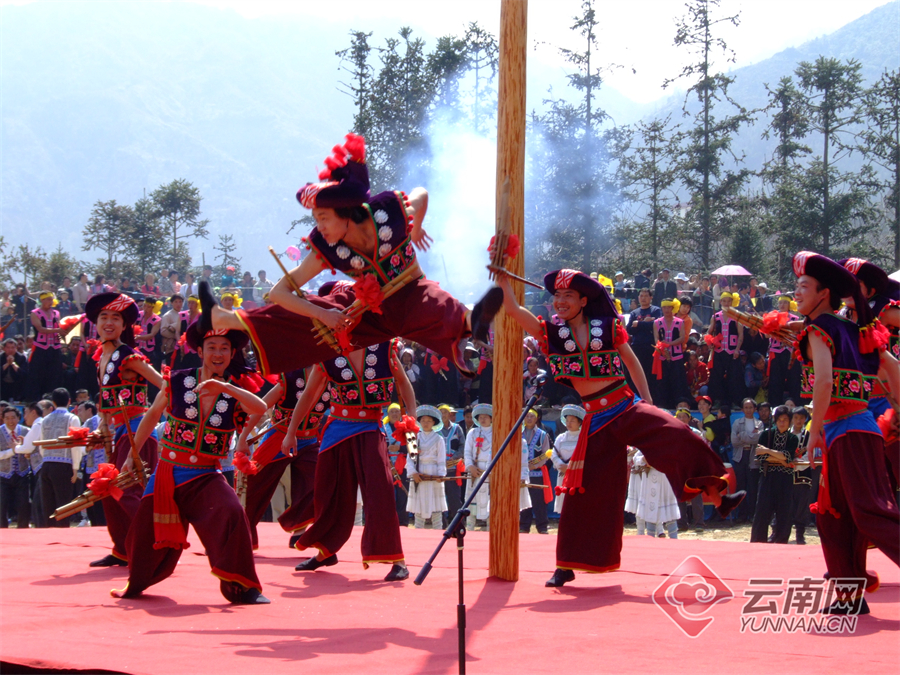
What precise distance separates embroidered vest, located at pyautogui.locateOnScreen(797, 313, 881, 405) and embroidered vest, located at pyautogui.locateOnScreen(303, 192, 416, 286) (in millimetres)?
2296

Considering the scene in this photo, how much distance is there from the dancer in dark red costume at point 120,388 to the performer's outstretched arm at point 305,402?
1.01 metres

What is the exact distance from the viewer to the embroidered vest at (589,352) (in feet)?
18.8

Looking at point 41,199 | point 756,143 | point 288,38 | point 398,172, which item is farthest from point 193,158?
point 398,172

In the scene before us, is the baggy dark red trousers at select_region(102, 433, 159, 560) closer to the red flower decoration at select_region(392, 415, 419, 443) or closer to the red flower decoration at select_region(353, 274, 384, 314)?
the red flower decoration at select_region(392, 415, 419, 443)

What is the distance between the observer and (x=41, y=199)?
472 feet

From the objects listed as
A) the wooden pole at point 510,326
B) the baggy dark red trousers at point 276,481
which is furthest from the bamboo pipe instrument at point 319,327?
the baggy dark red trousers at point 276,481

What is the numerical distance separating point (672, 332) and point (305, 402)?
746 centimetres

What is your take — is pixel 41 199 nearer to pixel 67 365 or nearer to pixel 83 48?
pixel 83 48

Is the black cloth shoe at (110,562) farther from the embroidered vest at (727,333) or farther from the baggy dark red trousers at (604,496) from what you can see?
the embroidered vest at (727,333)

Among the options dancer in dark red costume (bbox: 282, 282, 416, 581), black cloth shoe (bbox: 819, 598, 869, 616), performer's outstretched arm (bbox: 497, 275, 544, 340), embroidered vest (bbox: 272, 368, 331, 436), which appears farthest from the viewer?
embroidered vest (bbox: 272, 368, 331, 436)

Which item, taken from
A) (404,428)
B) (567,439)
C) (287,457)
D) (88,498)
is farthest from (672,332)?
(88,498)

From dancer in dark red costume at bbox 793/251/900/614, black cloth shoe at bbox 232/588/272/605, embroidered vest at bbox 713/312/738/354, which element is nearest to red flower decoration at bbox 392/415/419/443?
black cloth shoe at bbox 232/588/272/605

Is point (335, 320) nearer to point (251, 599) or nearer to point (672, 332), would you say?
point (251, 599)

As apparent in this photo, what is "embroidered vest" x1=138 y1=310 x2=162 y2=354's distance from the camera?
13887mm
